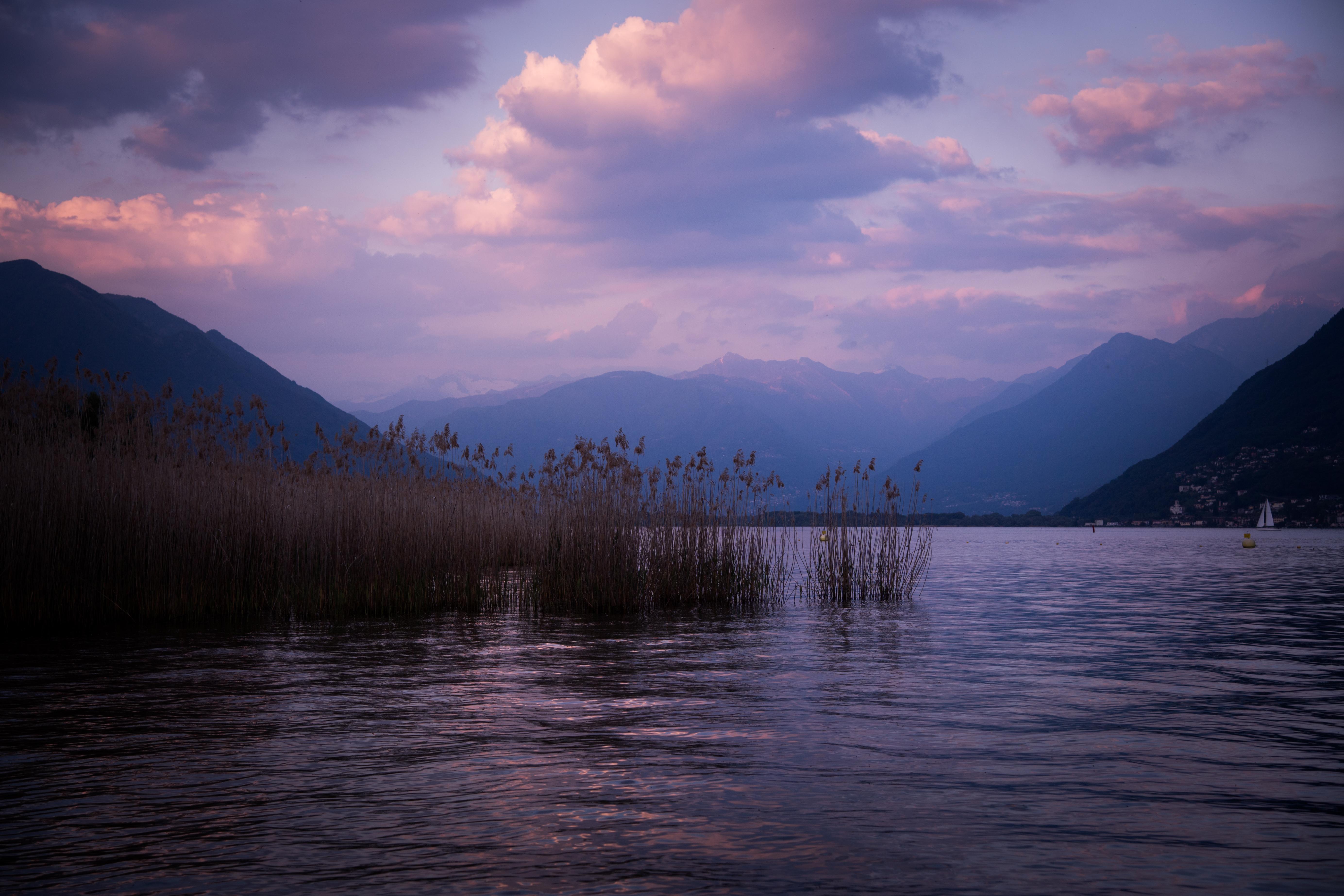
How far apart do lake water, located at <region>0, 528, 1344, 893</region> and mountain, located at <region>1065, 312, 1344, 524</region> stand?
483 ft

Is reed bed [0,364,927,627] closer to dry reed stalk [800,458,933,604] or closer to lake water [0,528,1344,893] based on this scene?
dry reed stalk [800,458,933,604]

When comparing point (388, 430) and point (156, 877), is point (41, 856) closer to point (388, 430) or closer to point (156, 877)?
point (156, 877)

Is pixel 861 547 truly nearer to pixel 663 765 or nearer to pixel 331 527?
pixel 331 527

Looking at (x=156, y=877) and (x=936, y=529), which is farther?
(x=936, y=529)

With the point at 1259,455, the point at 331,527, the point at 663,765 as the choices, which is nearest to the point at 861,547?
the point at 331,527

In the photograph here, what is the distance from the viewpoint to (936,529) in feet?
491

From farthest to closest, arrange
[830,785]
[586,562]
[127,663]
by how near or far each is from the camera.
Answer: [586,562], [127,663], [830,785]

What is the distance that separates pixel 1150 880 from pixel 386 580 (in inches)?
518

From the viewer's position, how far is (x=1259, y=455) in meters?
149

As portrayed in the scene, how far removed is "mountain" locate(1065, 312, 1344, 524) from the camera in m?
137

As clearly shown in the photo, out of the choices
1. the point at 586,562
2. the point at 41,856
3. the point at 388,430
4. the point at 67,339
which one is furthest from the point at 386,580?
the point at 67,339

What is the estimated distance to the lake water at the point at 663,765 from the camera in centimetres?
432

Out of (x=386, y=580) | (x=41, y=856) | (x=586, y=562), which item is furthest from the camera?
(x=586, y=562)

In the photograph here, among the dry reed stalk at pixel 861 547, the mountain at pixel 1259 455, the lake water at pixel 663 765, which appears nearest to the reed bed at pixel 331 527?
the dry reed stalk at pixel 861 547
